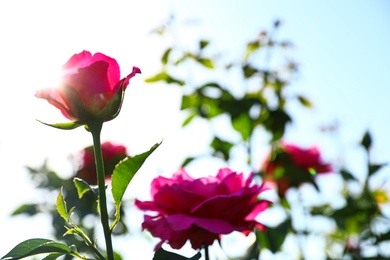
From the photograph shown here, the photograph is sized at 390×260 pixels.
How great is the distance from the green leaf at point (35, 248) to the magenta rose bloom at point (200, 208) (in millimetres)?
194

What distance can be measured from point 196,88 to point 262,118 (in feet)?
0.70

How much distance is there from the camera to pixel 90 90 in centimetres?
55

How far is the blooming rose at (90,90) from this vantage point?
1.80 feet

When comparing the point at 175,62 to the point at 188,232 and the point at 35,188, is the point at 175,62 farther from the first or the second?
the point at 188,232

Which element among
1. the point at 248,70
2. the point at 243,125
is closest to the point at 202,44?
the point at 248,70

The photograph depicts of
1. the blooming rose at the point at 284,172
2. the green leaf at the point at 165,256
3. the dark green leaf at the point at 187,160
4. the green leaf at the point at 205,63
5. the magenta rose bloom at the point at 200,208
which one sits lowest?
the blooming rose at the point at 284,172

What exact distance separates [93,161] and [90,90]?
89 cm

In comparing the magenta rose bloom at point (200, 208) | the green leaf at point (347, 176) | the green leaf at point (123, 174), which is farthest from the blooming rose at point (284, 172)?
the green leaf at point (123, 174)

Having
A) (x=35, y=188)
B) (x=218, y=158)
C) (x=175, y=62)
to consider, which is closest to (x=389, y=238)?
(x=218, y=158)

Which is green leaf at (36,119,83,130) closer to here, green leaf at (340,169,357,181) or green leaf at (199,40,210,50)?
green leaf at (340,169,357,181)

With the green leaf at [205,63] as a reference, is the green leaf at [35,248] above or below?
above

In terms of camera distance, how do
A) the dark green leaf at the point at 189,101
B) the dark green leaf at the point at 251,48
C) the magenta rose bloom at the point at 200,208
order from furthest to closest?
the dark green leaf at the point at 251,48
the dark green leaf at the point at 189,101
the magenta rose bloom at the point at 200,208

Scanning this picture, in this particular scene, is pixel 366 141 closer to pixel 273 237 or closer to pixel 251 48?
pixel 273 237

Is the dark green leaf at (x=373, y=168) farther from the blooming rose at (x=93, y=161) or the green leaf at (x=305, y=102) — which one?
the blooming rose at (x=93, y=161)
